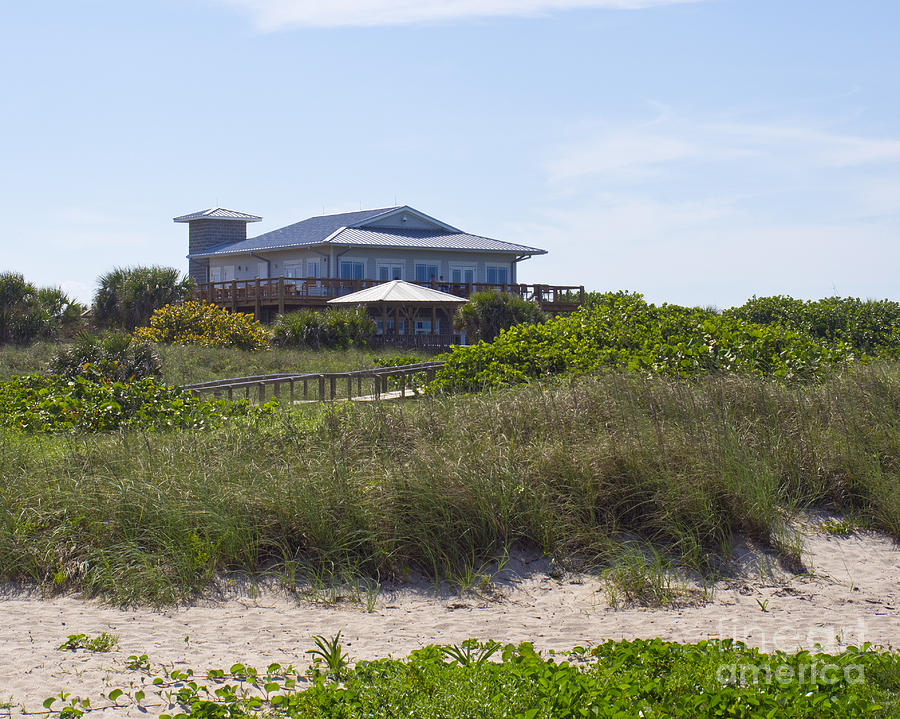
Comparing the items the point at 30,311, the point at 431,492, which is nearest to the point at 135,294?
the point at 30,311

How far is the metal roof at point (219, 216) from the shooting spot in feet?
160

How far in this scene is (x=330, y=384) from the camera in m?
16.0

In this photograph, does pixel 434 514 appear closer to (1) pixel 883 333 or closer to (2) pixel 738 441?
(2) pixel 738 441

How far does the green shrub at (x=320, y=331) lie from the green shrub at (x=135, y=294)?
4803 millimetres

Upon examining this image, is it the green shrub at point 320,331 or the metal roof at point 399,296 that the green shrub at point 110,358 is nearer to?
the green shrub at point 320,331

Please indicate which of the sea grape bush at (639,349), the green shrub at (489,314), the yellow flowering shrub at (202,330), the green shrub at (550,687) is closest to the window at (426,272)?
the green shrub at (489,314)

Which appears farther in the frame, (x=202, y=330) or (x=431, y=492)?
(x=202, y=330)

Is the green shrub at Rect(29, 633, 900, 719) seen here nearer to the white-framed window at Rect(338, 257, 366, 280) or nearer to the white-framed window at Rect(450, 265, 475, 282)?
the white-framed window at Rect(338, 257, 366, 280)

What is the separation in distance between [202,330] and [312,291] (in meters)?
9.99

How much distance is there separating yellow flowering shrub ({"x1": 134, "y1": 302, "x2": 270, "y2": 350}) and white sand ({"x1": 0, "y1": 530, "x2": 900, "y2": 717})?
826 inches

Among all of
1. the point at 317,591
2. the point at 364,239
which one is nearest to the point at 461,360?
the point at 317,591

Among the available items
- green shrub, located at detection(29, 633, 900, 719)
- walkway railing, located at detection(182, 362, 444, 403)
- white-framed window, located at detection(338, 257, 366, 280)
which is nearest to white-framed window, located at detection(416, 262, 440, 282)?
white-framed window, located at detection(338, 257, 366, 280)

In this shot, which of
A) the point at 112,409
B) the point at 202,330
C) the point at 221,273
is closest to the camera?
the point at 112,409

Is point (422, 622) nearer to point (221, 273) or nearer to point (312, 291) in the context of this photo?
point (312, 291)
